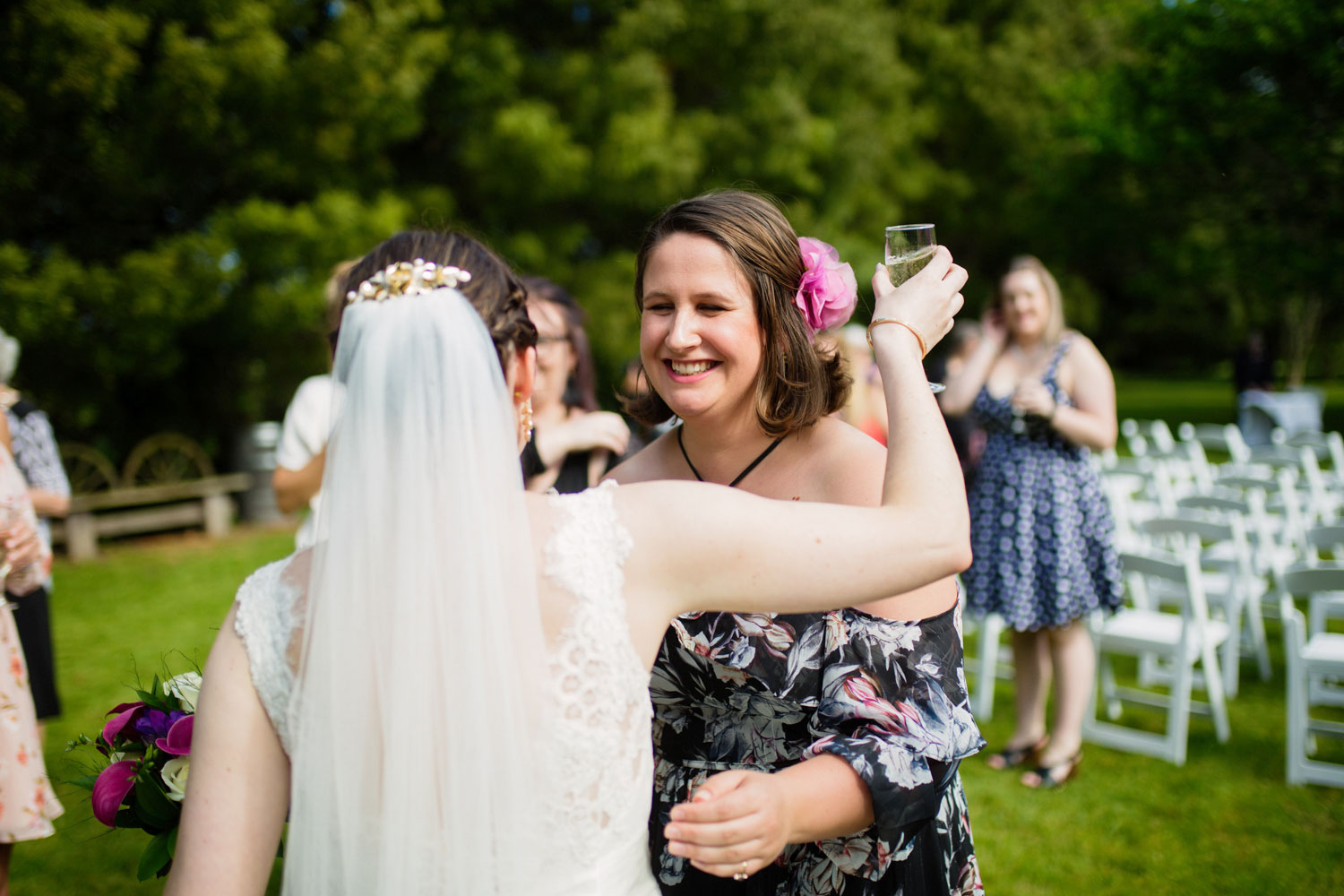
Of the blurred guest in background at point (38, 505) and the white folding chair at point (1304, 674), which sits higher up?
the blurred guest in background at point (38, 505)

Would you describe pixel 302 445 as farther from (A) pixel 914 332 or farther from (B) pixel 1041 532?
(B) pixel 1041 532

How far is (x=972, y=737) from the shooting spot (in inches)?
67.8

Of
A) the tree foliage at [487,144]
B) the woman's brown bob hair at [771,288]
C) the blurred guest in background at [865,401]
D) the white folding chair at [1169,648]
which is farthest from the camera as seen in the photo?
the tree foliage at [487,144]

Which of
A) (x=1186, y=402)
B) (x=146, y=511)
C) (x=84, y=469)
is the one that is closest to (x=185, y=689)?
(x=84, y=469)

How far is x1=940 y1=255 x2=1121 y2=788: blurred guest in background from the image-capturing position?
465 centimetres

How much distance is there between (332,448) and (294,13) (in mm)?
11603

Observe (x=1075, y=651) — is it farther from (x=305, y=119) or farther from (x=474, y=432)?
(x=305, y=119)

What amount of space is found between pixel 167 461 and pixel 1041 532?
1178 centimetres

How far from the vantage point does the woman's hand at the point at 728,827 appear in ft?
4.40

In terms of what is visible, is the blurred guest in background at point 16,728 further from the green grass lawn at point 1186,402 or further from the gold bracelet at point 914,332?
the green grass lawn at point 1186,402

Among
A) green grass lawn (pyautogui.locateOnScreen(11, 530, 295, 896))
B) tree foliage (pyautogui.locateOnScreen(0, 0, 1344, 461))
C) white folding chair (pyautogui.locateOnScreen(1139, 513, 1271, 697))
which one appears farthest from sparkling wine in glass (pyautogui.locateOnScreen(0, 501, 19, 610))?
white folding chair (pyautogui.locateOnScreen(1139, 513, 1271, 697))

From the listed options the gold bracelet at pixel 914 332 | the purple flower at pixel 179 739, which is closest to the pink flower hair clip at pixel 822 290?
the gold bracelet at pixel 914 332

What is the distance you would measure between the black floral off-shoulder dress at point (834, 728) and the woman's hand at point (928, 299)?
56 cm

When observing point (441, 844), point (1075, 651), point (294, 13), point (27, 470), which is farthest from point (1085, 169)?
point (441, 844)
